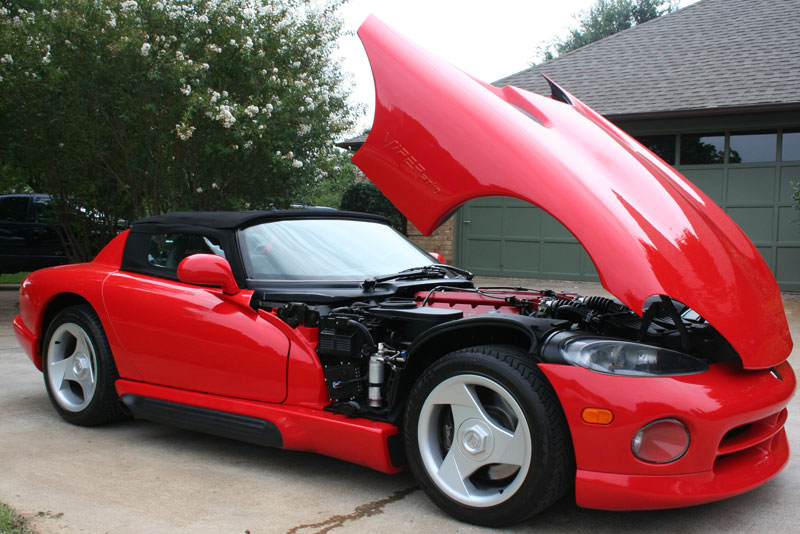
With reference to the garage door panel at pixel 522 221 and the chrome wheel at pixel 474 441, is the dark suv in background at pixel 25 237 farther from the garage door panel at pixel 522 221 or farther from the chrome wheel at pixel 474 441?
the chrome wheel at pixel 474 441

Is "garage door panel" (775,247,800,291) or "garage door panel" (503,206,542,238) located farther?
"garage door panel" (503,206,542,238)

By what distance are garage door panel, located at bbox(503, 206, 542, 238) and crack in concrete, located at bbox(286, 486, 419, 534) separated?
33.3ft

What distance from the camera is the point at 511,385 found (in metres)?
2.92

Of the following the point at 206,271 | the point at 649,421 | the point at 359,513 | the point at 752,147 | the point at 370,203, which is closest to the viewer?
the point at 649,421

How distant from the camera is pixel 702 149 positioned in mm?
12320

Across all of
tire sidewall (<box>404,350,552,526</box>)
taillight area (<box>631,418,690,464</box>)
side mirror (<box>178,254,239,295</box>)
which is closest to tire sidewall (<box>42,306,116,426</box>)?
side mirror (<box>178,254,239,295</box>)

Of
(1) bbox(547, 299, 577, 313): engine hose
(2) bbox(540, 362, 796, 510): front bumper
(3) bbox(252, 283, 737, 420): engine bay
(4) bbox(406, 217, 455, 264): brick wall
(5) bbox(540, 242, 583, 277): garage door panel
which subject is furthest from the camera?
(4) bbox(406, 217, 455, 264): brick wall

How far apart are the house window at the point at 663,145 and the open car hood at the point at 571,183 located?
9.45m

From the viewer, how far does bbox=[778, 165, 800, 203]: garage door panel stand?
37.7ft

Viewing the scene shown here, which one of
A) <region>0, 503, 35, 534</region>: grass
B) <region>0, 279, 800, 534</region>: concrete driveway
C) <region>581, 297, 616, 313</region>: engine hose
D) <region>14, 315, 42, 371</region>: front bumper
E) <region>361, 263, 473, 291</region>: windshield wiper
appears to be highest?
<region>361, 263, 473, 291</region>: windshield wiper

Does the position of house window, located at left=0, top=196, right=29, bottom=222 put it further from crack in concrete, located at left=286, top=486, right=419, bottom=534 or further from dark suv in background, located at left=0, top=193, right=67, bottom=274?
crack in concrete, located at left=286, top=486, right=419, bottom=534

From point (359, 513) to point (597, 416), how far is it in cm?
111

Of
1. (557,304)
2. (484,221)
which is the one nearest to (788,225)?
(484,221)

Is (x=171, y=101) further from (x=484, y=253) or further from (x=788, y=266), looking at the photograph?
(x=788, y=266)
